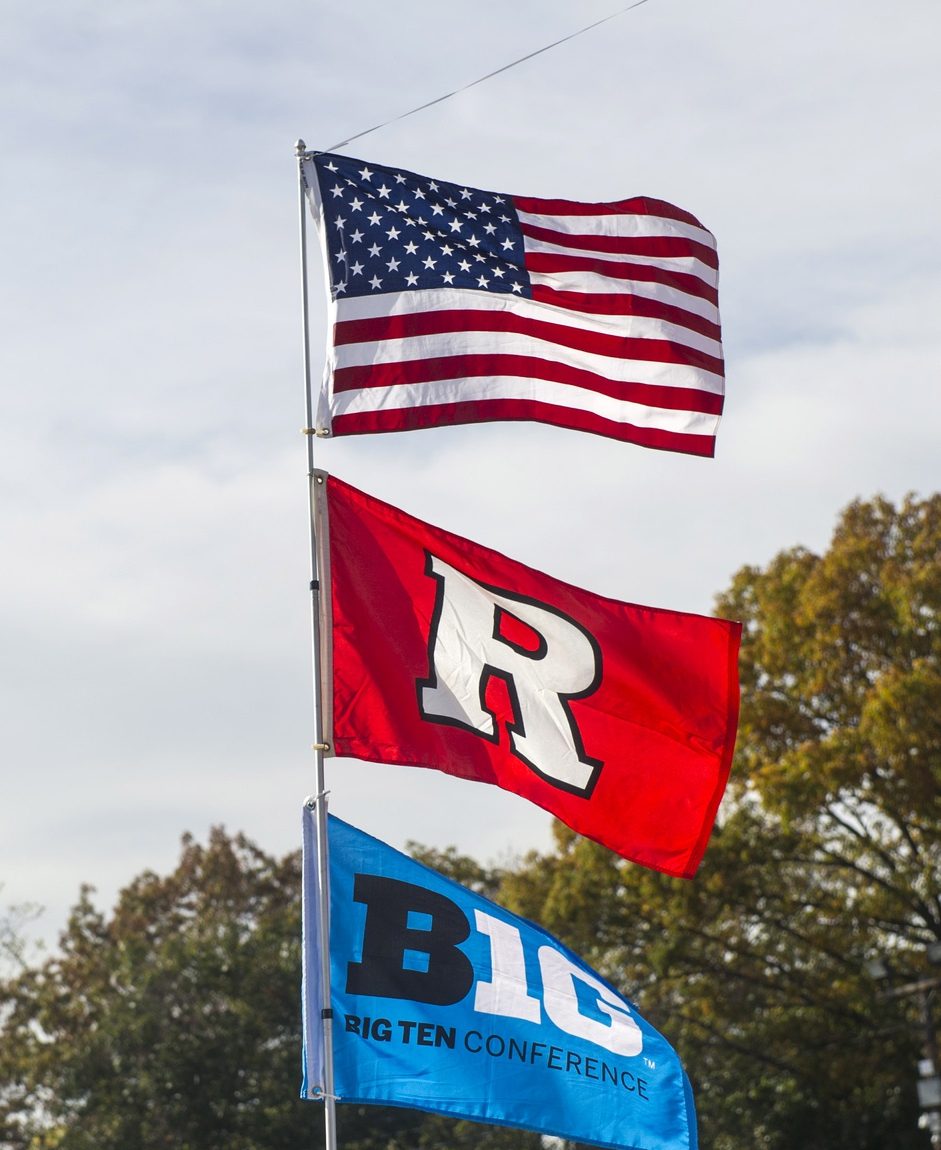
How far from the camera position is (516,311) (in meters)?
8.11

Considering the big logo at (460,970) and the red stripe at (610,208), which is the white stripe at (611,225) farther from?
the big logo at (460,970)

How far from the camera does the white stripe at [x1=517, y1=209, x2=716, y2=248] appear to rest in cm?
834

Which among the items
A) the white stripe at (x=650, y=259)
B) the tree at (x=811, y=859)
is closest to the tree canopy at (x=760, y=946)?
the tree at (x=811, y=859)

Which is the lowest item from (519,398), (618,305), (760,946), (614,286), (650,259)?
(519,398)

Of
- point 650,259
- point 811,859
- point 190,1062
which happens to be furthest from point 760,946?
point 650,259

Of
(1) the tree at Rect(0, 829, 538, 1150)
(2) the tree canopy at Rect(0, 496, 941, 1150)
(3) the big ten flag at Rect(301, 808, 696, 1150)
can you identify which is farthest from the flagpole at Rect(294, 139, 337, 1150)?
(1) the tree at Rect(0, 829, 538, 1150)

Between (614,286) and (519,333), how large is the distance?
65 cm

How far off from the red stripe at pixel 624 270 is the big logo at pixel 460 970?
10.6 feet

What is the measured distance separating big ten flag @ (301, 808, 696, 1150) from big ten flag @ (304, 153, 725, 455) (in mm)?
2129

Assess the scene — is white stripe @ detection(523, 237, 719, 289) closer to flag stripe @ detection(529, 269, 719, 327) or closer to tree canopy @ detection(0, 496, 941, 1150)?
flag stripe @ detection(529, 269, 719, 327)

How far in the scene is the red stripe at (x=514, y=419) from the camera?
7.52m

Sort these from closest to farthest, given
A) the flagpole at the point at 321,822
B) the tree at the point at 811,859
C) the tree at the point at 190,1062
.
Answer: the flagpole at the point at 321,822
the tree at the point at 811,859
the tree at the point at 190,1062

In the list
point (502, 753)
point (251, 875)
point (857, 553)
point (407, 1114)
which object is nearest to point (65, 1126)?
point (407, 1114)

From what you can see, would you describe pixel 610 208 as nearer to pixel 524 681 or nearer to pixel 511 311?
pixel 511 311
